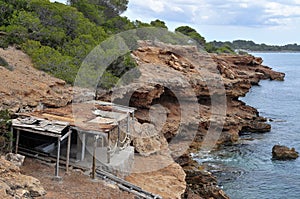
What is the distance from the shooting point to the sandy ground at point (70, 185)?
1497cm

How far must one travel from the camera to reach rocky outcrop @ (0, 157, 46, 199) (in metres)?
12.0

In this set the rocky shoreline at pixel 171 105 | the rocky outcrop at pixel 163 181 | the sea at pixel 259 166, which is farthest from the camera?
the sea at pixel 259 166

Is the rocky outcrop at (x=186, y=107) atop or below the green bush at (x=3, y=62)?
below

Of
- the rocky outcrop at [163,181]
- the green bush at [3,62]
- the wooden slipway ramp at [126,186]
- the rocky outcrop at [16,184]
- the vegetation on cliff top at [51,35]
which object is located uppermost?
the vegetation on cliff top at [51,35]

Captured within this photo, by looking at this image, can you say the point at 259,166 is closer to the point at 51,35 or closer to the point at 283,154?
the point at 283,154

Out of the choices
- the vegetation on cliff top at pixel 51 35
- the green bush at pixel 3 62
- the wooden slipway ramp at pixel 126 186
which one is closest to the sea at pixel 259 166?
the wooden slipway ramp at pixel 126 186

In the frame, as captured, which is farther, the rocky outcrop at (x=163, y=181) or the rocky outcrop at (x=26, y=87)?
the rocky outcrop at (x=26, y=87)

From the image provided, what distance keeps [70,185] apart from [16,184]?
10.7 feet

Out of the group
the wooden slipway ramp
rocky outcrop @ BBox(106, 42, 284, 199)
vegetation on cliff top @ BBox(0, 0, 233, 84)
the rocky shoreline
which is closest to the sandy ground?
the wooden slipway ramp

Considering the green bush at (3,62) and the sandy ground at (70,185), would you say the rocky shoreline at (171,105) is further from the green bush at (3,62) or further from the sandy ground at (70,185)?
the sandy ground at (70,185)

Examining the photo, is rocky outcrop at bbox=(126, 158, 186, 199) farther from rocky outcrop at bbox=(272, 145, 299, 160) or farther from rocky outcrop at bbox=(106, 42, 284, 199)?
rocky outcrop at bbox=(272, 145, 299, 160)

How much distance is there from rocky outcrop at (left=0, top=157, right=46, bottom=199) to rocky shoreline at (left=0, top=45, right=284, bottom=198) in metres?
5.71

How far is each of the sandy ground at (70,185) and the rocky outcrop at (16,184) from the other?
0.56 m

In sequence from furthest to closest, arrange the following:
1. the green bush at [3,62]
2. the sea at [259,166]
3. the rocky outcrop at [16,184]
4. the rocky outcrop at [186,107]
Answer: the sea at [259,166] < the rocky outcrop at [186,107] < the green bush at [3,62] < the rocky outcrop at [16,184]
